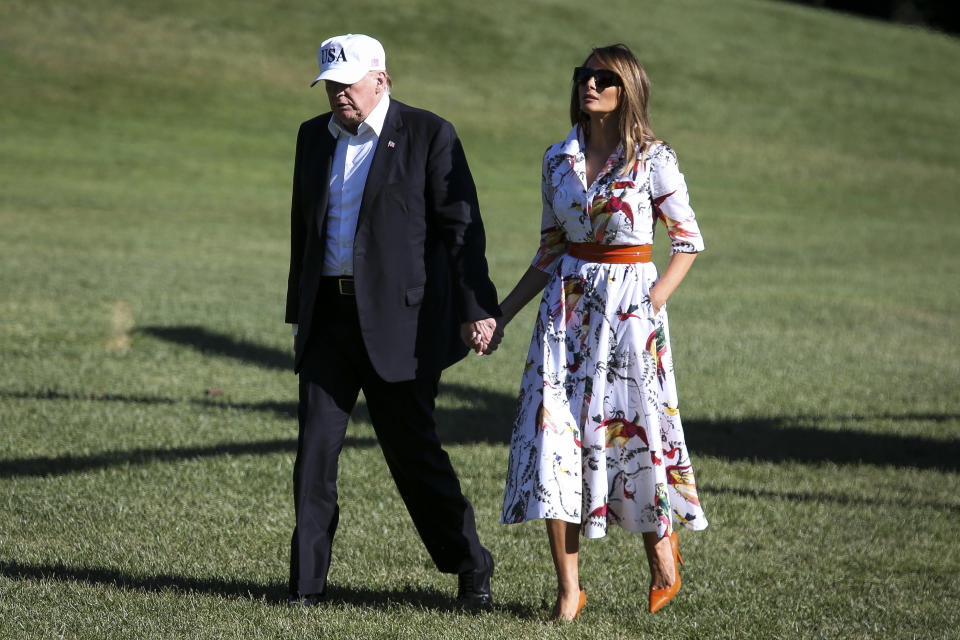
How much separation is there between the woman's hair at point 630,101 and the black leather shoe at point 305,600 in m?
1.99

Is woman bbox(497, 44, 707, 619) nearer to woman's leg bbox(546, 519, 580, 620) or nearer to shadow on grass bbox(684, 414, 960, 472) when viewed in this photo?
woman's leg bbox(546, 519, 580, 620)

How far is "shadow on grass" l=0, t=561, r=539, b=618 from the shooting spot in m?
4.79

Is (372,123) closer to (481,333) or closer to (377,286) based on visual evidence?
(377,286)

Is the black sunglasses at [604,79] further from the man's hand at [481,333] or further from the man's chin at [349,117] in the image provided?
the man's hand at [481,333]

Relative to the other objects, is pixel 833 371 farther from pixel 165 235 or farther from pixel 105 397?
pixel 165 235

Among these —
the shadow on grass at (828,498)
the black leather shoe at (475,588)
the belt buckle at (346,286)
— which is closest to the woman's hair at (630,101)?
the belt buckle at (346,286)

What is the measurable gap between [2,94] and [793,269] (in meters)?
21.9

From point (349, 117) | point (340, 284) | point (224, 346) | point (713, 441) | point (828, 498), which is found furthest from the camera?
point (224, 346)

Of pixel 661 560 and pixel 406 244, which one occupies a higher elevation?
pixel 406 244

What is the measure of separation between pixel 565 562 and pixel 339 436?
99 cm

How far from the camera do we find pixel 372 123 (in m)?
4.47

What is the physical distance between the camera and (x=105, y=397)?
339 inches

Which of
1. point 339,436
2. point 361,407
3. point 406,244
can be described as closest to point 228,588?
point 339,436

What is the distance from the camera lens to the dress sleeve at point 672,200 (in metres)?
4.42
